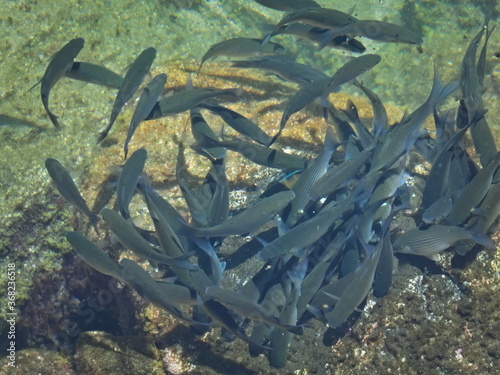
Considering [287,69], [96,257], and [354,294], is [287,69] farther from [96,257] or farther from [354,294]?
[96,257]

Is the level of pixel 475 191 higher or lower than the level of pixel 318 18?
lower

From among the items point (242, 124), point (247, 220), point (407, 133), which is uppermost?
point (242, 124)

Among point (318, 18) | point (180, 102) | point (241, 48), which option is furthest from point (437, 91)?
point (180, 102)

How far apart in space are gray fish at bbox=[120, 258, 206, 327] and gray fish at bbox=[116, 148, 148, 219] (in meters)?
0.64

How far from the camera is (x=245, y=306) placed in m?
3.59

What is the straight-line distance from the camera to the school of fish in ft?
12.6

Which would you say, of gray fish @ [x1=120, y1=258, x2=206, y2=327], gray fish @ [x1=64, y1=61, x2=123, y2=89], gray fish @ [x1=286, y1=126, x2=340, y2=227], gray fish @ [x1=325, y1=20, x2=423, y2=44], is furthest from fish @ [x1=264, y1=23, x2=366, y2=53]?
gray fish @ [x1=120, y1=258, x2=206, y2=327]

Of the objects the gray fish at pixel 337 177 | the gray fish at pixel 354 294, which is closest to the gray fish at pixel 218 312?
the gray fish at pixel 354 294

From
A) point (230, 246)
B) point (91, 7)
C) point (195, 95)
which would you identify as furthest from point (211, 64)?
point (230, 246)

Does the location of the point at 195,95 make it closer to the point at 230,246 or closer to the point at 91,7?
the point at 230,246

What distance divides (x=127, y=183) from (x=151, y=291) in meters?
1.20

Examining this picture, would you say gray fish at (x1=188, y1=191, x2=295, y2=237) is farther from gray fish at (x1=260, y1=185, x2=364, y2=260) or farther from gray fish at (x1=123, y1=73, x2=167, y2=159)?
gray fish at (x1=123, y1=73, x2=167, y2=159)

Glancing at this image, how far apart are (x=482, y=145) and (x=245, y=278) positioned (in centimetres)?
304

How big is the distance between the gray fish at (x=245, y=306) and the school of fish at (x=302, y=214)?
0.01 m
